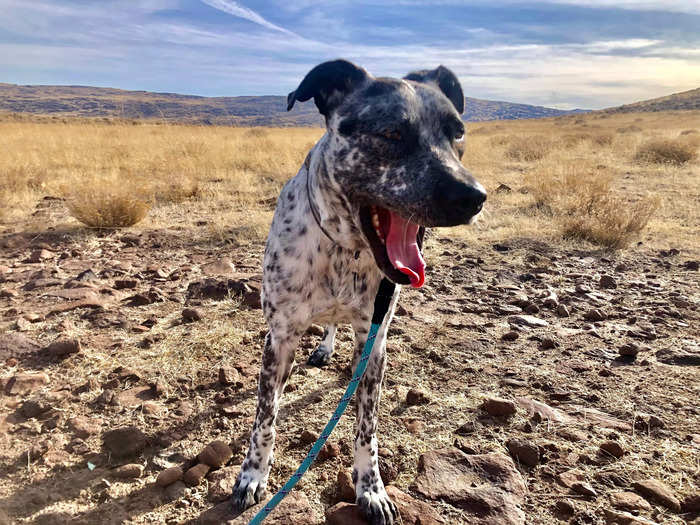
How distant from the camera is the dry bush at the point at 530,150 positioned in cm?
1670

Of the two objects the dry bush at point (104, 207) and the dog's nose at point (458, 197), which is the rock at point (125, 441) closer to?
the dog's nose at point (458, 197)

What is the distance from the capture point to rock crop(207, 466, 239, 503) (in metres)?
2.35

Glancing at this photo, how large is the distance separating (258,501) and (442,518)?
86 cm

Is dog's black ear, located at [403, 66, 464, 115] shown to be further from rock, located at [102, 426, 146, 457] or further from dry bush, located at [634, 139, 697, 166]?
dry bush, located at [634, 139, 697, 166]

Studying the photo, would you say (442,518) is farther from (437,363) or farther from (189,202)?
(189,202)

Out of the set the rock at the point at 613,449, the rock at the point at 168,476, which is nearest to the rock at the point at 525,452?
the rock at the point at 613,449

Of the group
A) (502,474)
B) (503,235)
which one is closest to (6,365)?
(502,474)

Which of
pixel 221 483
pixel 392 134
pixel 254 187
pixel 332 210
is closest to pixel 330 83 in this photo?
pixel 392 134

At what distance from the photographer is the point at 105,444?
264 cm

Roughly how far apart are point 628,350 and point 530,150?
14991mm

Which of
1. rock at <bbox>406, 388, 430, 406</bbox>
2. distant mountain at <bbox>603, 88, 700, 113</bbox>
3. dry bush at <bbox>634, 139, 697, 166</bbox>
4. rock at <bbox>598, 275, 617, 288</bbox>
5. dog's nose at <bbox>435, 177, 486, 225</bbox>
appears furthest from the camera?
distant mountain at <bbox>603, 88, 700, 113</bbox>

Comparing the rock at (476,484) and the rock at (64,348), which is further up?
the rock at (64,348)

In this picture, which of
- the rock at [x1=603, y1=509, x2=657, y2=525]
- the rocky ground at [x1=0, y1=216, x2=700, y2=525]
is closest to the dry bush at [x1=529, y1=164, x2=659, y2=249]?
the rocky ground at [x1=0, y1=216, x2=700, y2=525]

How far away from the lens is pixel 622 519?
211 cm
